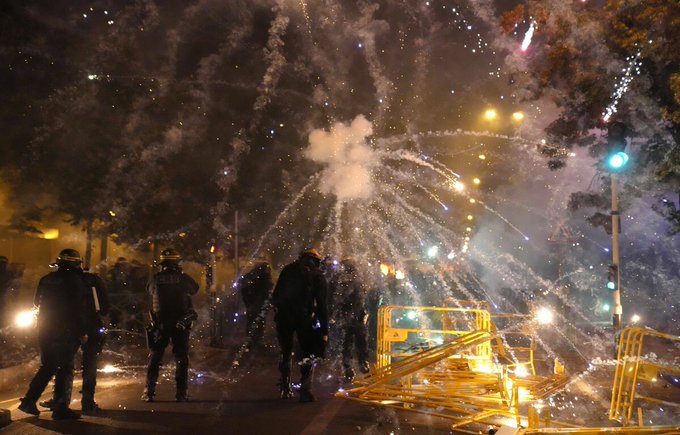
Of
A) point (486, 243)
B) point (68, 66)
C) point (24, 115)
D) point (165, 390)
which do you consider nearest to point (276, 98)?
point (68, 66)

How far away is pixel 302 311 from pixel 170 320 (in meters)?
1.68

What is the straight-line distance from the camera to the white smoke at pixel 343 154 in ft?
69.3

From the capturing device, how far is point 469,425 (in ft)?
20.1

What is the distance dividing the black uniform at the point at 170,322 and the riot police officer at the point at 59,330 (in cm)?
92

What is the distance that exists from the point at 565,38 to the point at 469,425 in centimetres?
1243

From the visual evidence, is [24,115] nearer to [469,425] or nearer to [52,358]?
[52,358]

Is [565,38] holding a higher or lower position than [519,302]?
higher

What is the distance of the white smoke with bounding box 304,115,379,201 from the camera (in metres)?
21.1

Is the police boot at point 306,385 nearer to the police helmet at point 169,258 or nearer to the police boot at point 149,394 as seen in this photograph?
the police boot at point 149,394

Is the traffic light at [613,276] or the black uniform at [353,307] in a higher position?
the traffic light at [613,276]

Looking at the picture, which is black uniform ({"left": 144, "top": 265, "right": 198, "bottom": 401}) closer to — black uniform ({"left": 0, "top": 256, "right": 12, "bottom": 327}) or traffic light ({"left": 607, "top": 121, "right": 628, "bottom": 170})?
black uniform ({"left": 0, "top": 256, "right": 12, "bottom": 327})

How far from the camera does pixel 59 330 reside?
637cm

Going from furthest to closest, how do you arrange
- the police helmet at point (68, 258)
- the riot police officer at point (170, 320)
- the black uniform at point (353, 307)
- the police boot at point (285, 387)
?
1. the black uniform at point (353, 307)
2. the police boot at point (285, 387)
3. the riot police officer at point (170, 320)
4. the police helmet at point (68, 258)

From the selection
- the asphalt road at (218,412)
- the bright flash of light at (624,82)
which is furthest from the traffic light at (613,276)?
the asphalt road at (218,412)
